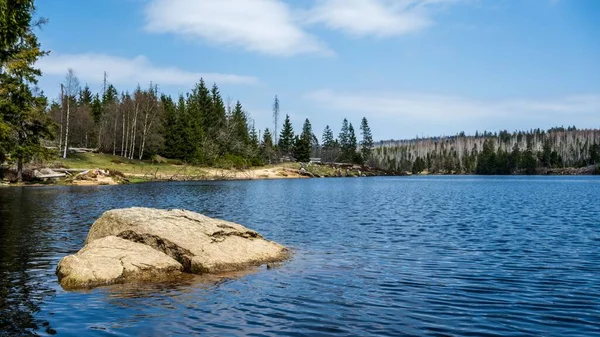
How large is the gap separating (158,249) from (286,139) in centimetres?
14767

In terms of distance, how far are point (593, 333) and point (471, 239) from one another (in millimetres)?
13542

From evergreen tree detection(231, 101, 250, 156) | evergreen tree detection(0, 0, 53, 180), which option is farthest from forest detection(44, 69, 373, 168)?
evergreen tree detection(0, 0, 53, 180)

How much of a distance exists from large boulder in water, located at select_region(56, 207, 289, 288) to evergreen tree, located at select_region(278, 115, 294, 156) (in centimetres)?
14400

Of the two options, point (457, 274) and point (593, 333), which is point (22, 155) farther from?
point (593, 333)

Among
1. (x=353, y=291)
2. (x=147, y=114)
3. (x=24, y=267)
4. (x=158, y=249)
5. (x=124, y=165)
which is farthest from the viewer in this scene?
(x=147, y=114)

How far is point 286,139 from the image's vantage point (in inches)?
6442

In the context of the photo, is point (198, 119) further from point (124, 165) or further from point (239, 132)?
point (124, 165)

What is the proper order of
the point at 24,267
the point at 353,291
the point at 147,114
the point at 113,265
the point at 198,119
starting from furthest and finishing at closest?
the point at 198,119
the point at 147,114
the point at 24,267
the point at 113,265
the point at 353,291

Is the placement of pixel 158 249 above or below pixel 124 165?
below

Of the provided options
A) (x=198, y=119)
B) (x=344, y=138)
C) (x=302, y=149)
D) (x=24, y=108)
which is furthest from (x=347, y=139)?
(x=24, y=108)

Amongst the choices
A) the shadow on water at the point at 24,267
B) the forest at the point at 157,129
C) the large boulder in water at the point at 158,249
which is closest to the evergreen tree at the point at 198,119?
the forest at the point at 157,129

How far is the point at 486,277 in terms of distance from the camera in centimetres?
1490

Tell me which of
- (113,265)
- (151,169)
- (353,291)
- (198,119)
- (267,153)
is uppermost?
(198,119)

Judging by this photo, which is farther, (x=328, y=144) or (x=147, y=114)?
(x=328, y=144)
